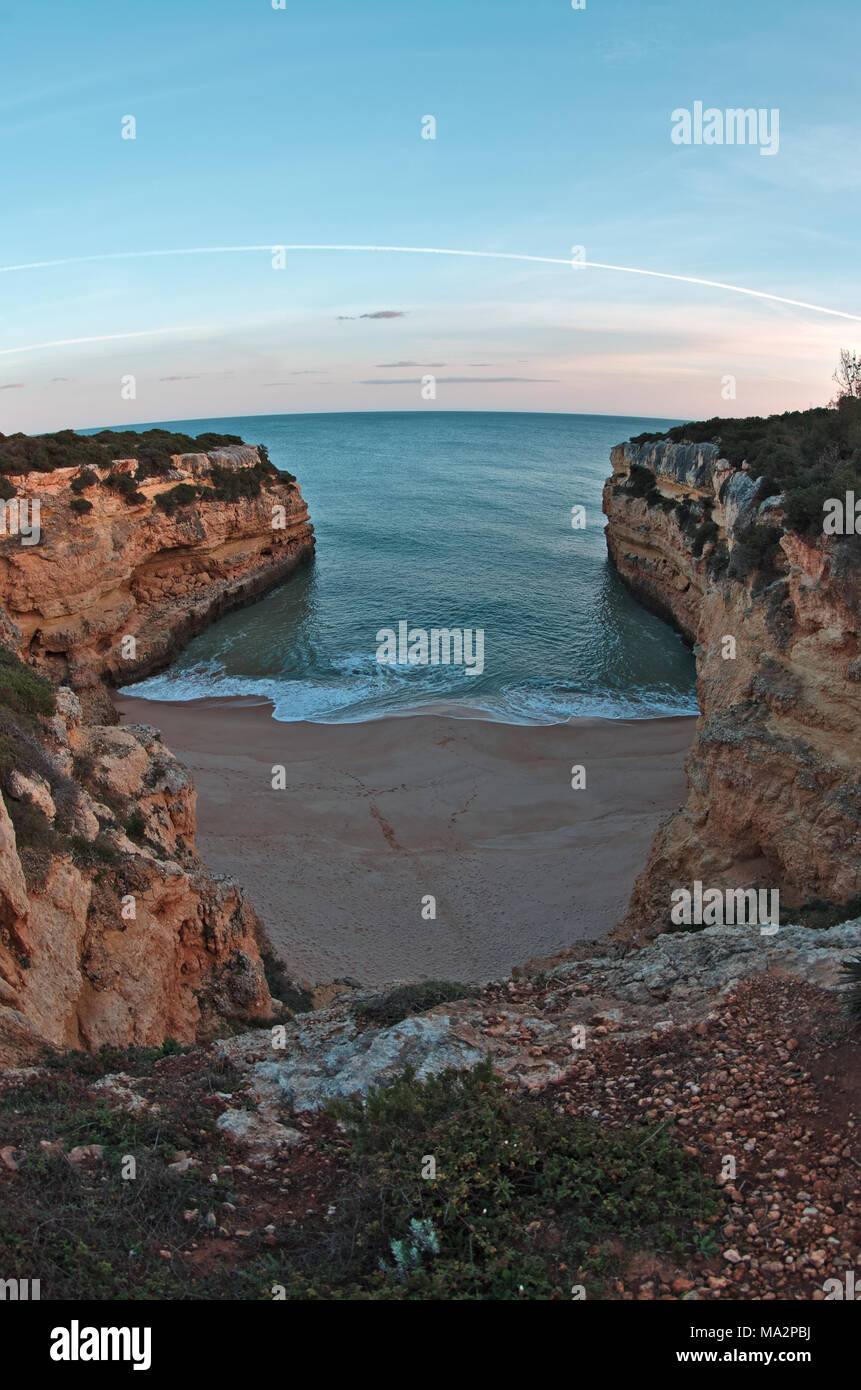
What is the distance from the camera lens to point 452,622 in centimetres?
4000

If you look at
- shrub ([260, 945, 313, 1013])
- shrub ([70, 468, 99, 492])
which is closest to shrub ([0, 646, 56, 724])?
shrub ([260, 945, 313, 1013])

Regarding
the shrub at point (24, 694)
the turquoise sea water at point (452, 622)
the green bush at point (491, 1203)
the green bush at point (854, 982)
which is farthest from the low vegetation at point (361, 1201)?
the turquoise sea water at point (452, 622)

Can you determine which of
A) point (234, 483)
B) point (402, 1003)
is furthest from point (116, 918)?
point (234, 483)

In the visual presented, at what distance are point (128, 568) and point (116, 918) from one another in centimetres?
2648

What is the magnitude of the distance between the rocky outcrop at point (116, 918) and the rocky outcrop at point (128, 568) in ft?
45.8

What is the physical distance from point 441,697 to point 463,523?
36136 millimetres

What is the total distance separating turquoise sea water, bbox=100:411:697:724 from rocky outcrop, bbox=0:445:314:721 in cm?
159

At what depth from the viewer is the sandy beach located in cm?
1541

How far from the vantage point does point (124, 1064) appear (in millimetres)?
7121

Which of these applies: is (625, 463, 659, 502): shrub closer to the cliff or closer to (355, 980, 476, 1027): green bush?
the cliff

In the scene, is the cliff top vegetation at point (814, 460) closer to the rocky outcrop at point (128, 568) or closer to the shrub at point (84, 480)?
the rocky outcrop at point (128, 568)

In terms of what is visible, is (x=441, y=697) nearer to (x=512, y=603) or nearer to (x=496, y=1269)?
(x=512, y=603)

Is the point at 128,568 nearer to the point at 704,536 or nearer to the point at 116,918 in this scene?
the point at 704,536
